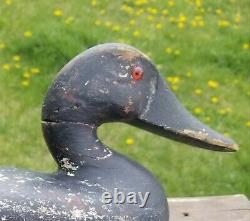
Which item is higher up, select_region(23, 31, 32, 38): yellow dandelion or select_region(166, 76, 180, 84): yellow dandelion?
select_region(23, 31, 32, 38): yellow dandelion

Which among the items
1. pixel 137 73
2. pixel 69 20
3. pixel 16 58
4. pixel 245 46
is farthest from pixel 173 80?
pixel 137 73

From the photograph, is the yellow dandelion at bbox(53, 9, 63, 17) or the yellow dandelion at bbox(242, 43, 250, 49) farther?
the yellow dandelion at bbox(53, 9, 63, 17)

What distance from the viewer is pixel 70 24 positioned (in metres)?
4.81

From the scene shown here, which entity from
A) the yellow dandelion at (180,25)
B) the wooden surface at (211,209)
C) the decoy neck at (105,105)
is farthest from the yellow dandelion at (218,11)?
the decoy neck at (105,105)

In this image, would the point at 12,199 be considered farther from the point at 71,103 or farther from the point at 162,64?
the point at 162,64

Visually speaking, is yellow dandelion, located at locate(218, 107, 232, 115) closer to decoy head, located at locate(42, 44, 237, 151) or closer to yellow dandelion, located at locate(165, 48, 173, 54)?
yellow dandelion, located at locate(165, 48, 173, 54)

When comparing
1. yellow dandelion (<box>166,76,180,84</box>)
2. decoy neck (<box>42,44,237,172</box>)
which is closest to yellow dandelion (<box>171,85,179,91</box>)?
yellow dandelion (<box>166,76,180,84</box>)

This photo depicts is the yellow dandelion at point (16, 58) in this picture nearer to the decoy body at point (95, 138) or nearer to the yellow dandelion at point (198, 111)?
the yellow dandelion at point (198, 111)

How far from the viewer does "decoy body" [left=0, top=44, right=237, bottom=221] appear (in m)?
1.88

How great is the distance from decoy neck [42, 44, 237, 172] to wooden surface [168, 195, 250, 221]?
2.79 ft

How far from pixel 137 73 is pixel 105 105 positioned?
0.15 metres

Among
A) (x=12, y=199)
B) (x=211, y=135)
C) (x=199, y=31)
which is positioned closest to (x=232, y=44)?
(x=199, y=31)

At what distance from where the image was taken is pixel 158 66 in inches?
181

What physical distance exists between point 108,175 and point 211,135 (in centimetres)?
37
